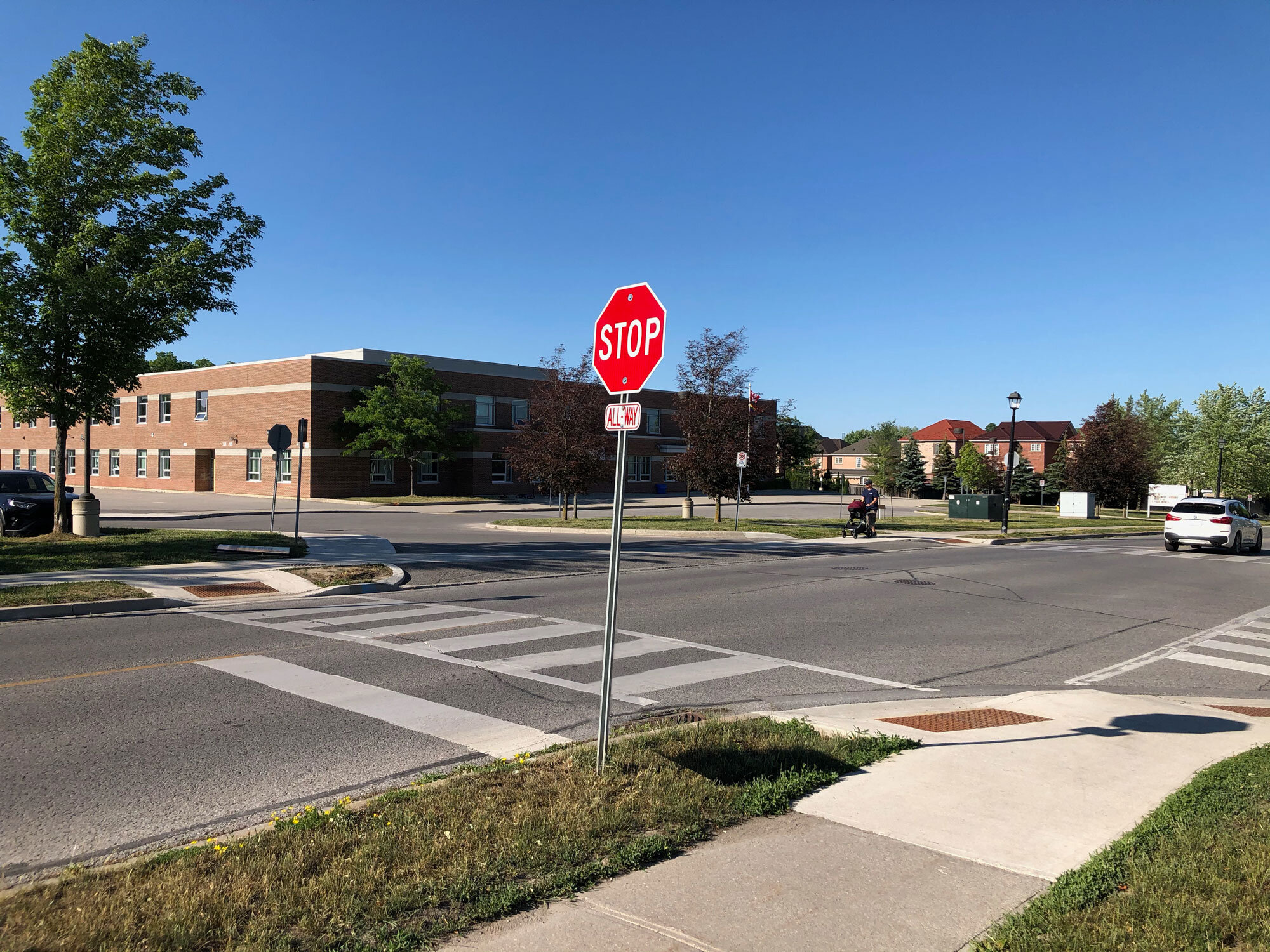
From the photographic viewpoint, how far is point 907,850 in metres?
4.47

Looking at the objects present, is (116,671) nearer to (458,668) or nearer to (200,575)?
(458,668)

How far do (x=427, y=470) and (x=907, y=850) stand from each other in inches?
1974

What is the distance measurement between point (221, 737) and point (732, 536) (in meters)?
23.3

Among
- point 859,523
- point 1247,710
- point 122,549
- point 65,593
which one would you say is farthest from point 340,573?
point 859,523

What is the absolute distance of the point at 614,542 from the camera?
525 centimetres

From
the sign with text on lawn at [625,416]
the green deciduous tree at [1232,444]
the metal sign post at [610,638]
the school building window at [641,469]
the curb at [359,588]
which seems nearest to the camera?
the metal sign post at [610,638]

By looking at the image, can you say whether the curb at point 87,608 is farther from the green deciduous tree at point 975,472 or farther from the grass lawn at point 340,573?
the green deciduous tree at point 975,472

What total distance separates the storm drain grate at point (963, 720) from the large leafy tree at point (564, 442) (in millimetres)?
26434

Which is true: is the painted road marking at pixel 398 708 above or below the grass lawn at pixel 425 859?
below

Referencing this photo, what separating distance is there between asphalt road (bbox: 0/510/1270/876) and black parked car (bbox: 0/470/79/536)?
31.9 ft

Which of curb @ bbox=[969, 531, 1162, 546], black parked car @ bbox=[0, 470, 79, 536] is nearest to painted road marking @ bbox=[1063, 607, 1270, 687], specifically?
curb @ bbox=[969, 531, 1162, 546]

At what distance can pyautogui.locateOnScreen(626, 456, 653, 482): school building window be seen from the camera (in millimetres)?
63438

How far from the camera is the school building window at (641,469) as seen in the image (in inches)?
2498

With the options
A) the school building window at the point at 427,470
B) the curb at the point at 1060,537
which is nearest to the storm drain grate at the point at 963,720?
the curb at the point at 1060,537
